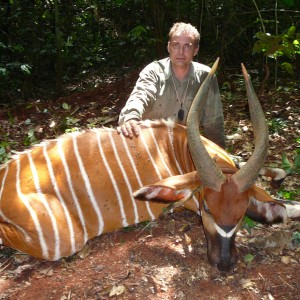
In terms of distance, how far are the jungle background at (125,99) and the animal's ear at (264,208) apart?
0.34 meters

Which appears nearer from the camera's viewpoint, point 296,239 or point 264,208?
point 264,208

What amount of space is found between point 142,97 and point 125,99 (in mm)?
3146

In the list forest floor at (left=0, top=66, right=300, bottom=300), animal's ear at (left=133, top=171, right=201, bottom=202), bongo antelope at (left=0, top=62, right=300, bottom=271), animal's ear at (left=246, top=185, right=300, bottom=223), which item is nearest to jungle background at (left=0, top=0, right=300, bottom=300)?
forest floor at (left=0, top=66, right=300, bottom=300)

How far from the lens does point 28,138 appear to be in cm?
582

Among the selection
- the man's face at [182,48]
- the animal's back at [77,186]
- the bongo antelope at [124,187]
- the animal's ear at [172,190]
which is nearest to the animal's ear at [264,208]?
the bongo antelope at [124,187]

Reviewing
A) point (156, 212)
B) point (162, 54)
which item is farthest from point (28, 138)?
point (162, 54)

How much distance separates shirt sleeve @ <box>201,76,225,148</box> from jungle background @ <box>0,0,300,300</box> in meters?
0.53

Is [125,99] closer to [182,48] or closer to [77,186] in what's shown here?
[182,48]

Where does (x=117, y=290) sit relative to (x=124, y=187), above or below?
below

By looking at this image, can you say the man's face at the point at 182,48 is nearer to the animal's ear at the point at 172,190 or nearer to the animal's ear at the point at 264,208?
the animal's ear at the point at 172,190

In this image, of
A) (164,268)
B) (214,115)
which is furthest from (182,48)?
(164,268)

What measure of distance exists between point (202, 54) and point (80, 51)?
3416 mm

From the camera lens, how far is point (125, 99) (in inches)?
291

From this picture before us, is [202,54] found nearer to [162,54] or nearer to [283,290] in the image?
[162,54]
